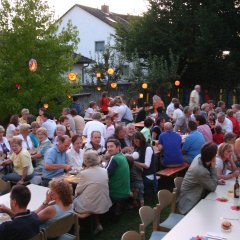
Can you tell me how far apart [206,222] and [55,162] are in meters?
3.25

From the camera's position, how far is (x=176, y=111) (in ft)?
41.8

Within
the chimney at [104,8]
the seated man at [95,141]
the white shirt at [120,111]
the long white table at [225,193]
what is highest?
the chimney at [104,8]

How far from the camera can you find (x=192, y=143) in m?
8.52

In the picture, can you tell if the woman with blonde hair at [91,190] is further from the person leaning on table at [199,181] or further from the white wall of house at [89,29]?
the white wall of house at [89,29]

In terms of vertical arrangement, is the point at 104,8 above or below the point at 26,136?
above

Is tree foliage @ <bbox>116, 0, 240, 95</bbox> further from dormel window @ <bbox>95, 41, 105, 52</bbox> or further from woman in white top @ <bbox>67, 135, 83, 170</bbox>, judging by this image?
woman in white top @ <bbox>67, 135, 83, 170</bbox>

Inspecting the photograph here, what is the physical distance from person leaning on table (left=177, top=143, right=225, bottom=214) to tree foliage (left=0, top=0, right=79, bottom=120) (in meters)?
9.91

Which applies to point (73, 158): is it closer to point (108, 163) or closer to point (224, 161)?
point (108, 163)

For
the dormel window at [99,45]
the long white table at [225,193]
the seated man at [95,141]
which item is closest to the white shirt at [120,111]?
the seated man at [95,141]

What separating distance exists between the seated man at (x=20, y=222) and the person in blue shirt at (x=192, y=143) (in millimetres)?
4916

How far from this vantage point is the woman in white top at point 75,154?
23.9 feet

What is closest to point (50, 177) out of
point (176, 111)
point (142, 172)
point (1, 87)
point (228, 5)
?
point (142, 172)

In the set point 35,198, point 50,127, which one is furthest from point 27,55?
point 35,198

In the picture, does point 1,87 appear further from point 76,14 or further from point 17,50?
point 76,14
